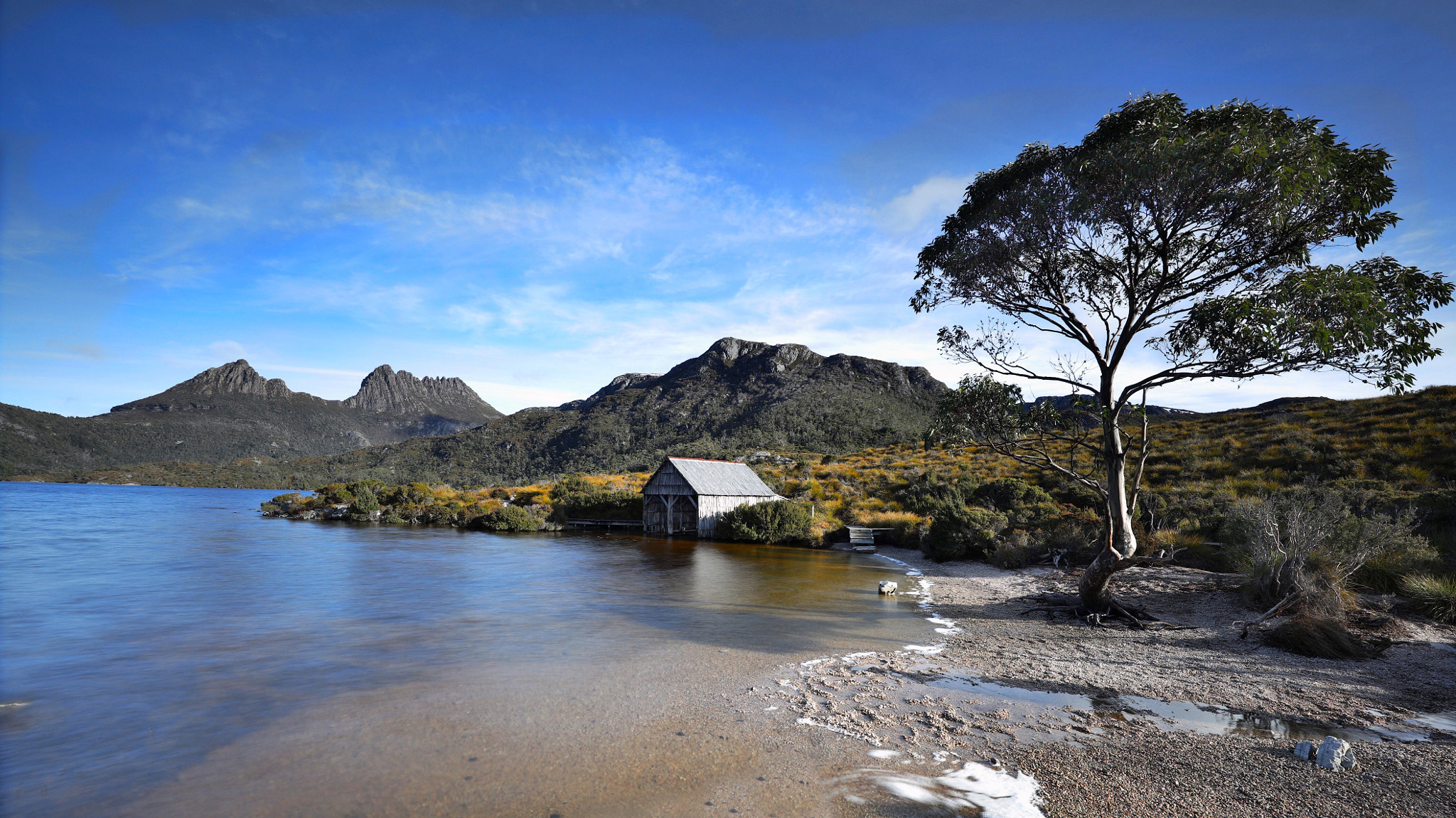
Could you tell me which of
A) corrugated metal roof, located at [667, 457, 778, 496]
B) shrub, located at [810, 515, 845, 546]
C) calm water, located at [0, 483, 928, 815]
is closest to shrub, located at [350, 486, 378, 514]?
calm water, located at [0, 483, 928, 815]

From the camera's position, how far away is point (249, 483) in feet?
402

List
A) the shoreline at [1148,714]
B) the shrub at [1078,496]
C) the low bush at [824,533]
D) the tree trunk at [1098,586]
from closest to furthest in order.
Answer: the shoreline at [1148,714] → the tree trunk at [1098,586] → the shrub at [1078,496] → the low bush at [824,533]

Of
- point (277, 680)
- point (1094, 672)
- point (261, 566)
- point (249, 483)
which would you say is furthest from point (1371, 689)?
point (249, 483)

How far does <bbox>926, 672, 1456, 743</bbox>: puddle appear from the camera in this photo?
19.0 feet

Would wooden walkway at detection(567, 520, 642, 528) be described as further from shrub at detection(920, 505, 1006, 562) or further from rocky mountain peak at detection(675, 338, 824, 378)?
rocky mountain peak at detection(675, 338, 824, 378)

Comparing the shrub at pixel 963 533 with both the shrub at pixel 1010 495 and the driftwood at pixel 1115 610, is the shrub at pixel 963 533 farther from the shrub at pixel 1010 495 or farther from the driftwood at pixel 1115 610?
the driftwood at pixel 1115 610

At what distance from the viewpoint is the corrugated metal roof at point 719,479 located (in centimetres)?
3178

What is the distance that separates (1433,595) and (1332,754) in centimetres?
739

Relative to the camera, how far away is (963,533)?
20453mm

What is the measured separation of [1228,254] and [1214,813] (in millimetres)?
8639

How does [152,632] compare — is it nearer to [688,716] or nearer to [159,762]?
[159,762]

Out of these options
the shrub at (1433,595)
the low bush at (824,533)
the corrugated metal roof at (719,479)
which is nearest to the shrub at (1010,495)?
the low bush at (824,533)

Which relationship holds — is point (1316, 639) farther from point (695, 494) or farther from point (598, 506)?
point (598, 506)

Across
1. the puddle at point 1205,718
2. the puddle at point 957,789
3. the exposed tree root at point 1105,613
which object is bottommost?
the exposed tree root at point 1105,613
